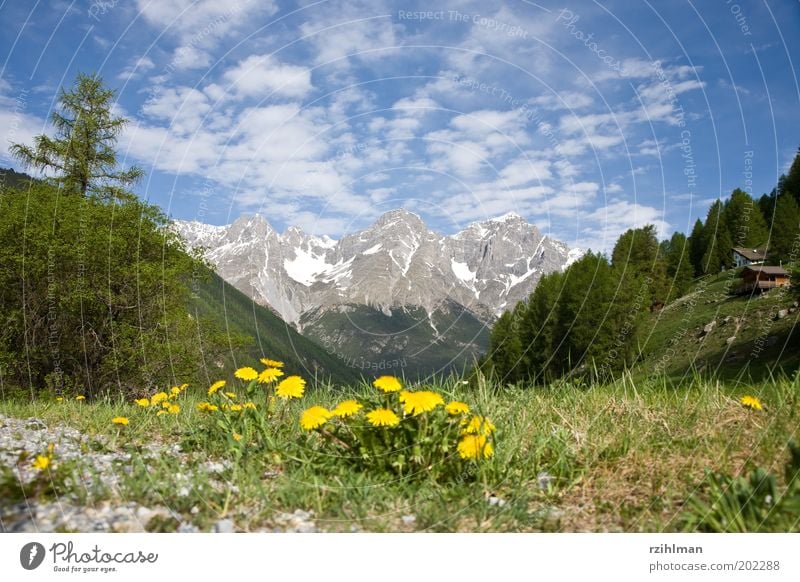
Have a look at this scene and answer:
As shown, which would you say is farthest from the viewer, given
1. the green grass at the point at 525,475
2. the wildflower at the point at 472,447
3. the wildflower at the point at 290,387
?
the wildflower at the point at 290,387

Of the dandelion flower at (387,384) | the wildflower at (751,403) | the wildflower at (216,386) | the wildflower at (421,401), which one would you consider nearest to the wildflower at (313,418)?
the dandelion flower at (387,384)

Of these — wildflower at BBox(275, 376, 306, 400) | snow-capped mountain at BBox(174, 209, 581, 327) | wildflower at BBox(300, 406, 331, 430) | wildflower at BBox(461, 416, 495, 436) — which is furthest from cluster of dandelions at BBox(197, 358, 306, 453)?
snow-capped mountain at BBox(174, 209, 581, 327)

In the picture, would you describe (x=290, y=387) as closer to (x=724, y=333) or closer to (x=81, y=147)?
(x=81, y=147)

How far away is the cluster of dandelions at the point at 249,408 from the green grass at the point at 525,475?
6.4 inches

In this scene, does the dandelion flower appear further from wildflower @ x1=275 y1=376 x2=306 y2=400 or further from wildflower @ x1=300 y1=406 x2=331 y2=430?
wildflower @ x1=275 y1=376 x2=306 y2=400

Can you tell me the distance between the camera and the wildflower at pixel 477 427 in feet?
13.7

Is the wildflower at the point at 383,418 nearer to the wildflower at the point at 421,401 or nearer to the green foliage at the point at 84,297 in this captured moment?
the wildflower at the point at 421,401

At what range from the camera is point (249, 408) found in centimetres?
523

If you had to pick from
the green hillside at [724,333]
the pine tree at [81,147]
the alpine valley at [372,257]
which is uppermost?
the pine tree at [81,147]

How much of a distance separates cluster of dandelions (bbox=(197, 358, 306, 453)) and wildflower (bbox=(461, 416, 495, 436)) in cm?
151

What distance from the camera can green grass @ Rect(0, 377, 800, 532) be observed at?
3523mm
